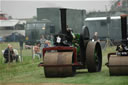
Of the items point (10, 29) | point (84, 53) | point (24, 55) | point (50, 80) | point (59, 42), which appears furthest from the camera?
point (10, 29)

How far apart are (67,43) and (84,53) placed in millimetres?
1197

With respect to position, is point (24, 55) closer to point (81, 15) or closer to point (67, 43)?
point (67, 43)

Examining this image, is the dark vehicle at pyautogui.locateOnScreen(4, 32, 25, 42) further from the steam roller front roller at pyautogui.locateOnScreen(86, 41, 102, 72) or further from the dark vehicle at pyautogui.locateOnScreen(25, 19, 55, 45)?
the steam roller front roller at pyautogui.locateOnScreen(86, 41, 102, 72)

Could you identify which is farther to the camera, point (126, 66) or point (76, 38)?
point (76, 38)

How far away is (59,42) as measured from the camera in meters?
16.1

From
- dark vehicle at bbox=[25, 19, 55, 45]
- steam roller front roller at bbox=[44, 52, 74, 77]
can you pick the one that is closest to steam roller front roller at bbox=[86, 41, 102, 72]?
steam roller front roller at bbox=[44, 52, 74, 77]

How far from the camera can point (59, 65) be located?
50.5 ft

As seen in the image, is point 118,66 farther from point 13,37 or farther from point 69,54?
point 13,37

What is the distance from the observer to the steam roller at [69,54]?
50.7ft

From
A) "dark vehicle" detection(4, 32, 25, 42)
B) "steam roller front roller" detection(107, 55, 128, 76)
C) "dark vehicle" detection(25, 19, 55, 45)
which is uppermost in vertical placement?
"steam roller front roller" detection(107, 55, 128, 76)

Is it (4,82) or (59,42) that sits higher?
(59,42)

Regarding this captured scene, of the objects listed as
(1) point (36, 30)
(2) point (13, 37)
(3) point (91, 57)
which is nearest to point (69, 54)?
Result: (3) point (91, 57)

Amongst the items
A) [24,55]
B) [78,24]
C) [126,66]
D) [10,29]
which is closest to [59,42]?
[126,66]

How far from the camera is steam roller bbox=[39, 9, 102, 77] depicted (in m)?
15.5
